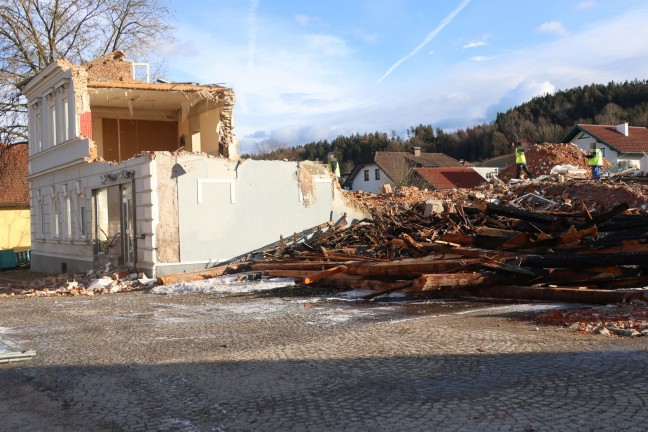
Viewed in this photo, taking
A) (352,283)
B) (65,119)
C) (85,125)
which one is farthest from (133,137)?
(352,283)

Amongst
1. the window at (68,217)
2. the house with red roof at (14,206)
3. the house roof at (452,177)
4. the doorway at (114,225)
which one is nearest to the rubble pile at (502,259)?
the doorway at (114,225)

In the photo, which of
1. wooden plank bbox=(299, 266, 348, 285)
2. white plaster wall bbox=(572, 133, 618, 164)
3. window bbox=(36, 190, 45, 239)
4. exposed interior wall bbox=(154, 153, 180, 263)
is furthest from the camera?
white plaster wall bbox=(572, 133, 618, 164)

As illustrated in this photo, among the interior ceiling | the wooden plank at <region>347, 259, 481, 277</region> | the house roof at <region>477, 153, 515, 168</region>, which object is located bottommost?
the wooden plank at <region>347, 259, 481, 277</region>

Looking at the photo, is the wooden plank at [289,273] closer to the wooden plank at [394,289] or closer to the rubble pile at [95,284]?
the wooden plank at [394,289]

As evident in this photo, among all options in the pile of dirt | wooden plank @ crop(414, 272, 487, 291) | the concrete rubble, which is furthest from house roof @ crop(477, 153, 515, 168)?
wooden plank @ crop(414, 272, 487, 291)

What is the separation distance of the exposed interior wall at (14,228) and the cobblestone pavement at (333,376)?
96.6ft

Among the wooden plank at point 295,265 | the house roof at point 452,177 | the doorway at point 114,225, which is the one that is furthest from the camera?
the house roof at point 452,177

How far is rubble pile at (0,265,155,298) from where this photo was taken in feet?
56.9

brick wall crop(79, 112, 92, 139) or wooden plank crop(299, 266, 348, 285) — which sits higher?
brick wall crop(79, 112, 92, 139)

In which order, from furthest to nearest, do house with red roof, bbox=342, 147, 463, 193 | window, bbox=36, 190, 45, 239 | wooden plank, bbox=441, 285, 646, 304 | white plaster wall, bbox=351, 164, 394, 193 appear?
white plaster wall, bbox=351, 164, 394, 193 → house with red roof, bbox=342, 147, 463, 193 → window, bbox=36, 190, 45, 239 → wooden plank, bbox=441, 285, 646, 304

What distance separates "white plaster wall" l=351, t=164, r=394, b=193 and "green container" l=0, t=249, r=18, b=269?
120 ft

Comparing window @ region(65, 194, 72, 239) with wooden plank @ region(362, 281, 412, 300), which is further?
window @ region(65, 194, 72, 239)

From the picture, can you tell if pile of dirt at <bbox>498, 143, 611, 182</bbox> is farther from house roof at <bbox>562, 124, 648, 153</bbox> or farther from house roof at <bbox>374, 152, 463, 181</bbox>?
house roof at <bbox>374, 152, 463, 181</bbox>

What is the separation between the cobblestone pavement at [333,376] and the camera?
4934mm
